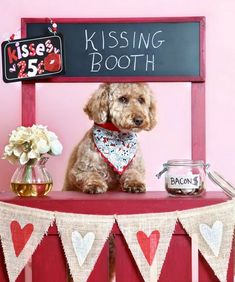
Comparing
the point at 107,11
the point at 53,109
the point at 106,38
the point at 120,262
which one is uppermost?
the point at 107,11

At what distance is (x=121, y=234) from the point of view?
1.60 meters

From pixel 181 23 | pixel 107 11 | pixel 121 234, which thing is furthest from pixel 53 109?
pixel 121 234

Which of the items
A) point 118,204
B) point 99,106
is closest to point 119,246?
point 118,204

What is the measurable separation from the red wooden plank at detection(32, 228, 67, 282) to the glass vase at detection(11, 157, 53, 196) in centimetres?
17

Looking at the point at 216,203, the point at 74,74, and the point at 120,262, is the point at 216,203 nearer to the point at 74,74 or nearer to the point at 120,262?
the point at 120,262

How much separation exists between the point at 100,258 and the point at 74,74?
603 millimetres

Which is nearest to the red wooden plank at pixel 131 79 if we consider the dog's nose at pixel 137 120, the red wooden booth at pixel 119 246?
the dog's nose at pixel 137 120

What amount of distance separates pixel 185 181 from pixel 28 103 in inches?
23.1

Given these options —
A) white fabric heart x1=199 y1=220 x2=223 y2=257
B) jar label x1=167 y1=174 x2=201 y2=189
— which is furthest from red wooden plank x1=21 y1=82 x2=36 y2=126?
white fabric heart x1=199 y1=220 x2=223 y2=257

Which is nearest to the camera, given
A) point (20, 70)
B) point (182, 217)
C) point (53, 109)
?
point (182, 217)

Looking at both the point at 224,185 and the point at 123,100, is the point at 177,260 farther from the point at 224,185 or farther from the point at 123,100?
the point at 123,100

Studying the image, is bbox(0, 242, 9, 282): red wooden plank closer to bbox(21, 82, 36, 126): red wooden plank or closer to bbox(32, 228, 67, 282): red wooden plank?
bbox(32, 228, 67, 282): red wooden plank

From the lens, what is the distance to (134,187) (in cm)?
179

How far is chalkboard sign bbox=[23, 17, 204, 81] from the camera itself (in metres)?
1.90
